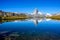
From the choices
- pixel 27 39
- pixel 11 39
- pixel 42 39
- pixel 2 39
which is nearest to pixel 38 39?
pixel 42 39

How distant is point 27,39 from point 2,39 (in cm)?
286

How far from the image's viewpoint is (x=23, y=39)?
1250cm

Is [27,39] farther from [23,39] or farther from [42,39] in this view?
[42,39]

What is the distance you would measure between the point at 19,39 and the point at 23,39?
481 millimetres

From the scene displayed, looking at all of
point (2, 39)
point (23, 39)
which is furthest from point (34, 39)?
point (2, 39)

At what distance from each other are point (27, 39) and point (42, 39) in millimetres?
1644

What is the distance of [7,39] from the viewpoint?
1304cm

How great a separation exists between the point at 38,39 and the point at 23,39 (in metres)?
1.65

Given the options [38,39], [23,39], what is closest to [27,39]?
[23,39]

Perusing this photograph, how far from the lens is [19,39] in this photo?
12.7 meters

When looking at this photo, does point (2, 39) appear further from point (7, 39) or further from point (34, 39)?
point (34, 39)

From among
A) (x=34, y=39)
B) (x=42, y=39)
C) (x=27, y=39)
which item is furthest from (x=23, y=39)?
(x=42, y=39)

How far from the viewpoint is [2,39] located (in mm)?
12852

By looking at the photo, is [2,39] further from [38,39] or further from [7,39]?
[38,39]
